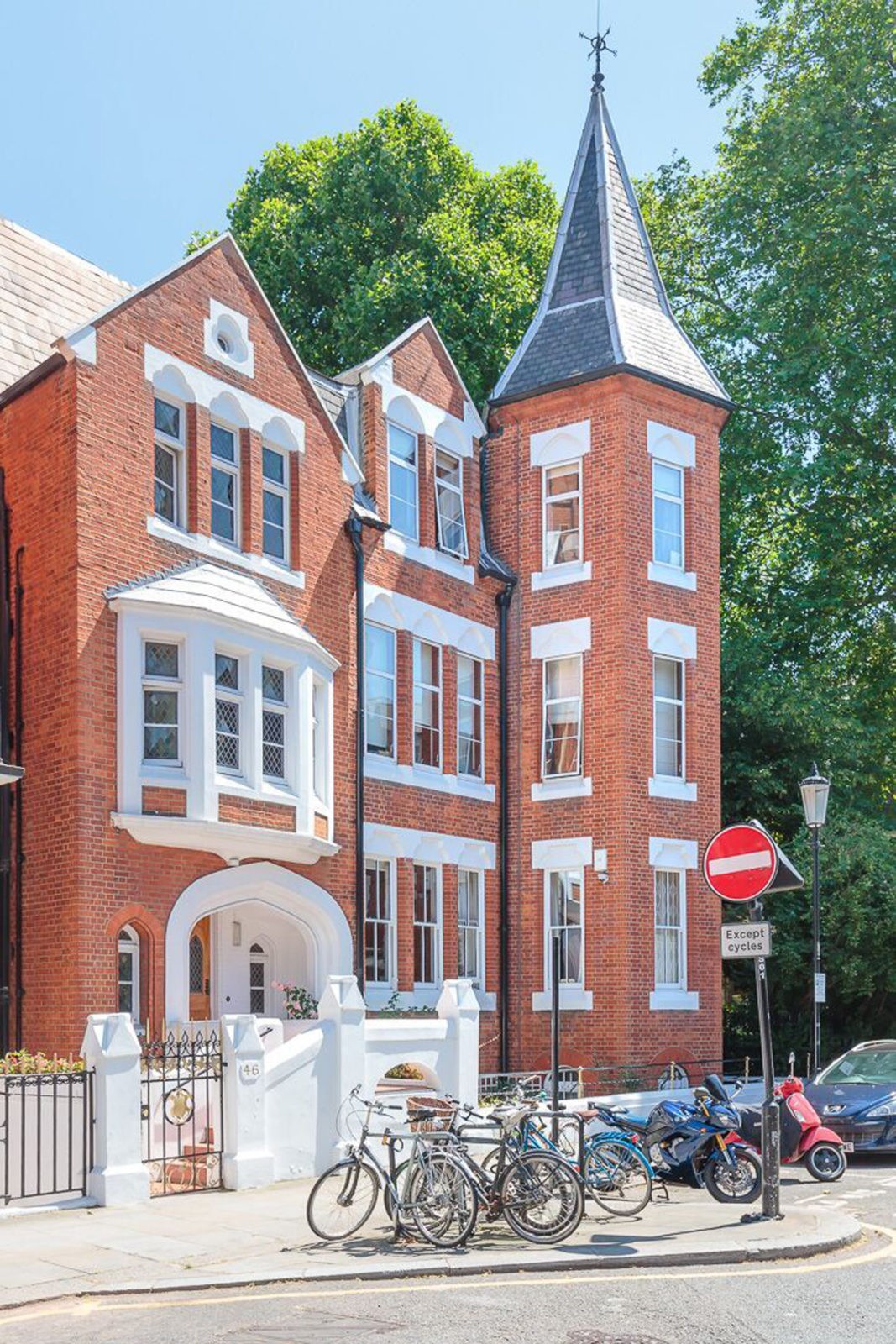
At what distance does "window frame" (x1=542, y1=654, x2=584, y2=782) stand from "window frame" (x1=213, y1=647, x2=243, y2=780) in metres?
7.27

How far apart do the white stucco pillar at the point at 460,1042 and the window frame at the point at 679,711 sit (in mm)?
7804

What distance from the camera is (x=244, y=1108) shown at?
1512 cm

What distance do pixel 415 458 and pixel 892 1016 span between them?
1448 cm

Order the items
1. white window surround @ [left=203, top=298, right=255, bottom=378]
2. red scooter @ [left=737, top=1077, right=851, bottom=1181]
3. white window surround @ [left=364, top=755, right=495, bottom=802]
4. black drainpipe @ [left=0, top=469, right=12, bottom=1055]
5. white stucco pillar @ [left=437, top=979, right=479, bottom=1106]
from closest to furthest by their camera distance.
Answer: red scooter @ [left=737, top=1077, right=851, bottom=1181] → white stucco pillar @ [left=437, top=979, right=479, bottom=1106] → black drainpipe @ [left=0, top=469, right=12, bottom=1055] → white window surround @ [left=203, top=298, right=255, bottom=378] → white window surround @ [left=364, top=755, right=495, bottom=802]

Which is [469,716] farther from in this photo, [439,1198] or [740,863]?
[439,1198]

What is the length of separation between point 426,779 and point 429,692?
1.41 meters

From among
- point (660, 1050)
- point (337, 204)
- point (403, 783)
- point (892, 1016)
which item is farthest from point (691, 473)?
point (337, 204)

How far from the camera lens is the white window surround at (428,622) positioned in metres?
24.6

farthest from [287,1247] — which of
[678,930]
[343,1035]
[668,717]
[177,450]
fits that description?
[668,717]

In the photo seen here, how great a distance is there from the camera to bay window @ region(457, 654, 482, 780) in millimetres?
26469

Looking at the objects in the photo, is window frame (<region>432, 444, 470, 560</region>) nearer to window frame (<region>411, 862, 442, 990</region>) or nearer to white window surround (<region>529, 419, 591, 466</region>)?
white window surround (<region>529, 419, 591, 466</region>)

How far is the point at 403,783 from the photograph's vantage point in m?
24.8

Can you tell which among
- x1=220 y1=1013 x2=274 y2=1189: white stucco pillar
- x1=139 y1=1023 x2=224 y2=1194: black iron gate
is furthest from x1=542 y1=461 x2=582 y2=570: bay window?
x1=220 y1=1013 x2=274 y2=1189: white stucco pillar

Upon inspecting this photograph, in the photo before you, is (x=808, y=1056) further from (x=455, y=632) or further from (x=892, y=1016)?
(x=455, y=632)
